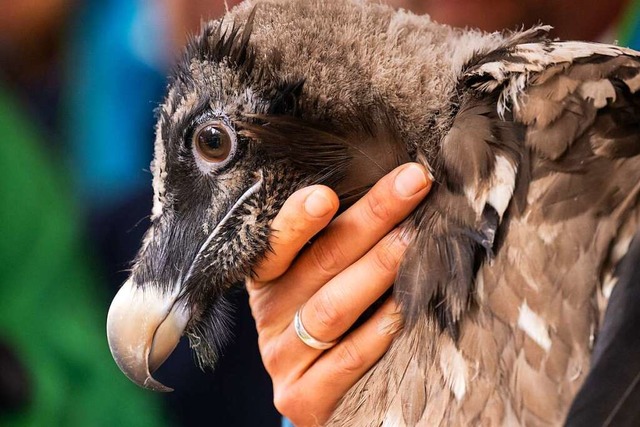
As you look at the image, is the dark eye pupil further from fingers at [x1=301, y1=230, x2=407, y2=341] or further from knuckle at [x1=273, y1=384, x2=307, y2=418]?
knuckle at [x1=273, y1=384, x2=307, y2=418]

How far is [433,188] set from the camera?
100cm

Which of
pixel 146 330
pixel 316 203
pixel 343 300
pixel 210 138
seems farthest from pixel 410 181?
pixel 146 330

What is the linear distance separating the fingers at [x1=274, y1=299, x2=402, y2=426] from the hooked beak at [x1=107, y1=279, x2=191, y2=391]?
0.88 ft

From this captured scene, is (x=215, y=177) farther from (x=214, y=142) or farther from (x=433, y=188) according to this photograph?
(x=433, y=188)

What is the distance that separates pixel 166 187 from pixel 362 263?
40cm

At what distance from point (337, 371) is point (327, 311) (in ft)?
0.38

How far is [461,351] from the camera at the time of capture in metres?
0.90

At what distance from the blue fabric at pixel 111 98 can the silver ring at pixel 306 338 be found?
100cm

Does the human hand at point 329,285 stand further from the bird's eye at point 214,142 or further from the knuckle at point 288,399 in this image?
the bird's eye at point 214,142

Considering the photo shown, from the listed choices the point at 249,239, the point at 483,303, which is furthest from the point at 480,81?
the point at 249,239

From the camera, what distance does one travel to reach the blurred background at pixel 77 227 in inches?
81.5

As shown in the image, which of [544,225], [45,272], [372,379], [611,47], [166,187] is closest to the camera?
[544,225]

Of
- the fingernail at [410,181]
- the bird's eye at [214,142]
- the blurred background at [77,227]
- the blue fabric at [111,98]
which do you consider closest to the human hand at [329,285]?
the fingernail at [410,181]

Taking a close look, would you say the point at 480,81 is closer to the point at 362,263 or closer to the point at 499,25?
the point at 362,263
